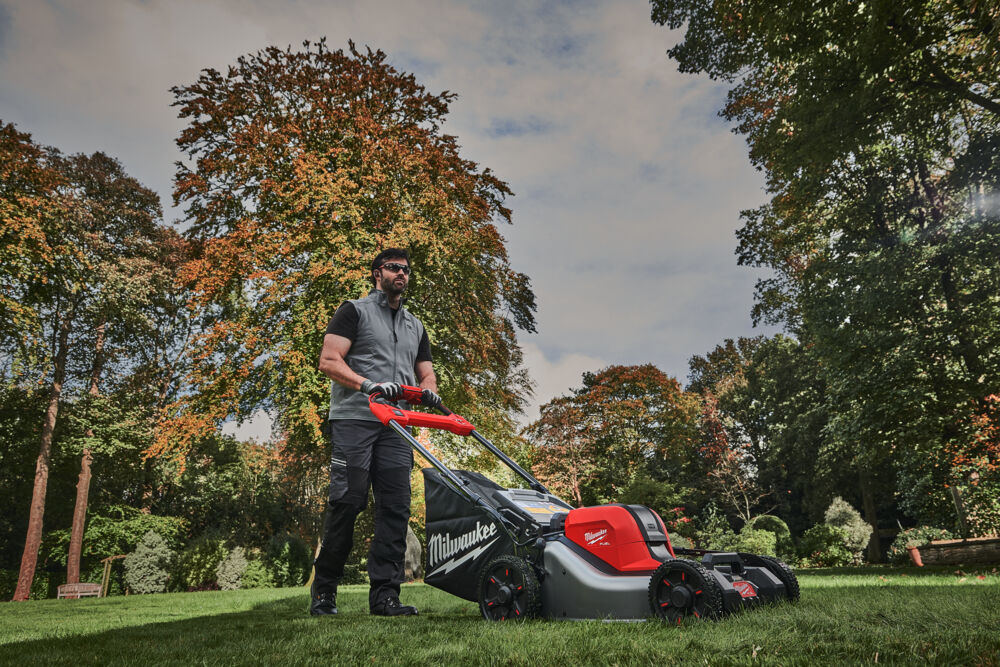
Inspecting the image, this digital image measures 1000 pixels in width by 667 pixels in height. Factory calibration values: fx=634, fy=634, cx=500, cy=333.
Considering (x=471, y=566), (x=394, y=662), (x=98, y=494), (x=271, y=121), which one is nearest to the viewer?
(x=394, y=662)

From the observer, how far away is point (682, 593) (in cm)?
272

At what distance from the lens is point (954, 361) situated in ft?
33.1

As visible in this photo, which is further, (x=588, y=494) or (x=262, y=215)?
(x=588, y=494)

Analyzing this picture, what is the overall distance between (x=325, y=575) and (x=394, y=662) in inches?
83.1

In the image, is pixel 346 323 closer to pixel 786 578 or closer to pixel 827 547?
pixel 786 578

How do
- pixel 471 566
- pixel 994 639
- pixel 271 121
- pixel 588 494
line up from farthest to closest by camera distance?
pixel 588 494, pixel 271 121, pixel 471 566, pixel 994 639

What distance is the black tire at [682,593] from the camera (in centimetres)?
266

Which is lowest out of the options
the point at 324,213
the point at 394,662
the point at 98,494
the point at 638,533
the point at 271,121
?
the point at 394,662

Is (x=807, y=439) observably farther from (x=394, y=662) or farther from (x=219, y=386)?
(x=394, y=662)

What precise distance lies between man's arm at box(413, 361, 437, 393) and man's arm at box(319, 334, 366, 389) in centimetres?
63

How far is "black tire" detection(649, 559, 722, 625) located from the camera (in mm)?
2660

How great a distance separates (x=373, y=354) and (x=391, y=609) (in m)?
1.61

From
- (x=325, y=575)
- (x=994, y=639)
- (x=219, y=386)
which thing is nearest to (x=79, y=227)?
(x=219, y=386)

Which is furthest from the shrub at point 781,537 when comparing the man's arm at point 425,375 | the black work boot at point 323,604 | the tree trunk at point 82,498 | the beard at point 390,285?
the beard at point 390,285
